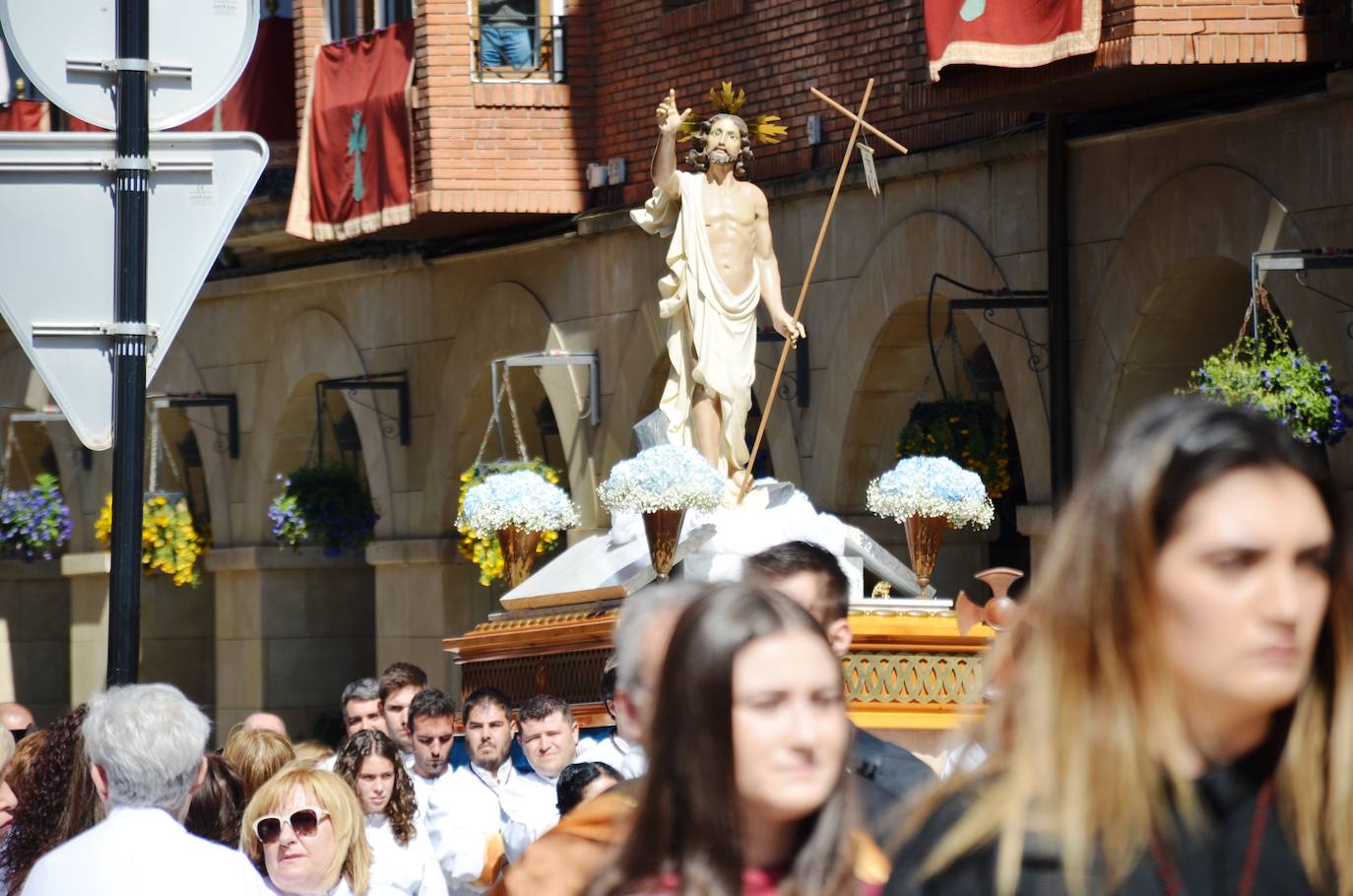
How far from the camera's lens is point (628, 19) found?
21.1m

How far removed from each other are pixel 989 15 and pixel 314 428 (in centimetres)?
1231

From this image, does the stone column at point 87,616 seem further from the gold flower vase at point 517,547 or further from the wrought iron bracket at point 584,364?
the gold flower vase at point 517,547

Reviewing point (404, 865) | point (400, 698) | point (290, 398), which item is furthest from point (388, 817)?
point (290, 398)

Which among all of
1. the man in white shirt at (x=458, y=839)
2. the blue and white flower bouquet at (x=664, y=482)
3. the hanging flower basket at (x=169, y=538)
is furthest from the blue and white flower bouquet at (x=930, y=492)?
the hanging flower basket at (x=169, y=538)

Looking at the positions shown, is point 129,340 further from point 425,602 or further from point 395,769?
point 425,602

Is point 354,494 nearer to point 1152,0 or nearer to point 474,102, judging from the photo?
point 474,102

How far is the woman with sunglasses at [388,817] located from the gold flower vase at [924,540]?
385 centimetres

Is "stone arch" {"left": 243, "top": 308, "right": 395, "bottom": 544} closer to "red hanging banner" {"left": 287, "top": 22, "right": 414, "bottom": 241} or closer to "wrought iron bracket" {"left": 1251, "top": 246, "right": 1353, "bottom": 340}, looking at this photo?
"red hanging banner" {"left": 287, "top": 22, "right": 414, "bottom": 241}

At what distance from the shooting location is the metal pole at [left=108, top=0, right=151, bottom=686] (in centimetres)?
579

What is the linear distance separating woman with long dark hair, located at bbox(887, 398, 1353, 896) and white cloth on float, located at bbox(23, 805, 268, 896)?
280cm

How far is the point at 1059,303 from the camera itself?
16.3 m

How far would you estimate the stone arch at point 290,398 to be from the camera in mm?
24156

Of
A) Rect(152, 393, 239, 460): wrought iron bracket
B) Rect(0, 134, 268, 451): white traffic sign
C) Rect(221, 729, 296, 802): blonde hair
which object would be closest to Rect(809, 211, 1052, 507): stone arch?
Rect(221, 729, 296, 802): blonde hair

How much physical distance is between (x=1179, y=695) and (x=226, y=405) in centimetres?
2442
